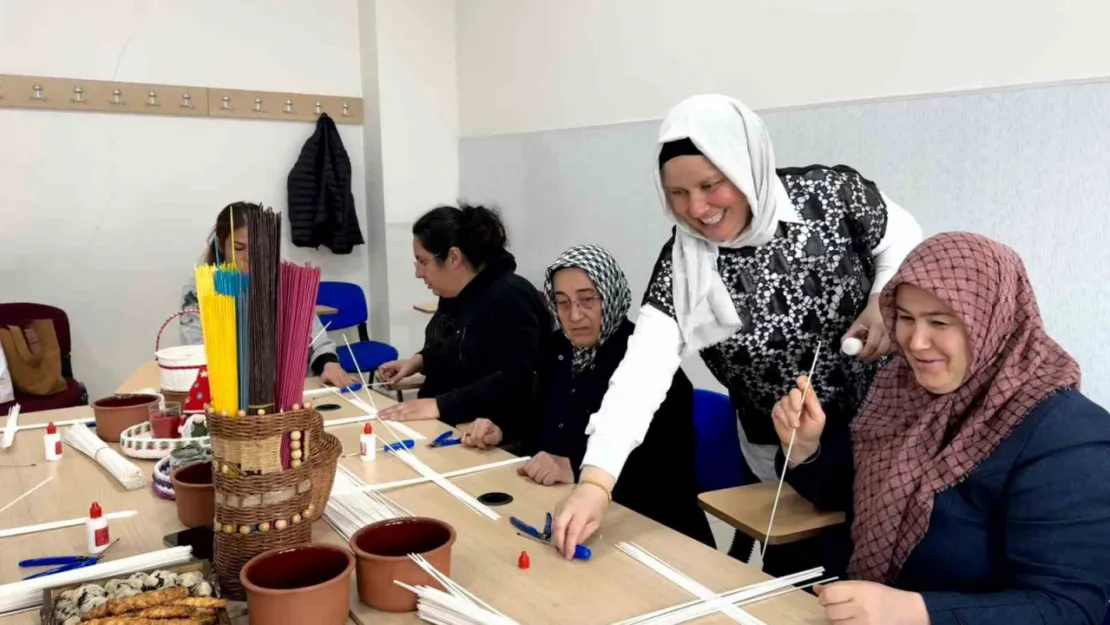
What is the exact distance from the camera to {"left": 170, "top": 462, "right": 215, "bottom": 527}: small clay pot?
4.42 ft

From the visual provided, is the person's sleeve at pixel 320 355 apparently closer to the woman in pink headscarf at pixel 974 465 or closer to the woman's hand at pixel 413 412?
the woman's hand at pixel 413 412

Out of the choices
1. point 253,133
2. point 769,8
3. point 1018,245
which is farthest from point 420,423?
point 253,133

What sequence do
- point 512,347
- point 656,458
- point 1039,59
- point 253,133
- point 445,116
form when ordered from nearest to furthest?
point 656,458
point 1039,59
point 512,347
point 253,133
point 445,116

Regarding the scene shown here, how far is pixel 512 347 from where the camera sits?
2.42 meters

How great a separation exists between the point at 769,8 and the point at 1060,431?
6.38ft

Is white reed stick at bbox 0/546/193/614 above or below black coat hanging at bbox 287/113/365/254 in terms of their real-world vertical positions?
below

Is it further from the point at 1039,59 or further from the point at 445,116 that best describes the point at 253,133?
the point at 1039,59

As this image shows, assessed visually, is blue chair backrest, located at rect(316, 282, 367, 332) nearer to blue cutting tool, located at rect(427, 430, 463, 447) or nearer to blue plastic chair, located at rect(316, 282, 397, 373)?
blue plastic chair, located at rect(316, 282, 397, 373)

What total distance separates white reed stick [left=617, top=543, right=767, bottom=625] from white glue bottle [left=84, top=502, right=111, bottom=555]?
32.2 inches

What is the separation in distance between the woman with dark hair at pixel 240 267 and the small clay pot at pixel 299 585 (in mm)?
356

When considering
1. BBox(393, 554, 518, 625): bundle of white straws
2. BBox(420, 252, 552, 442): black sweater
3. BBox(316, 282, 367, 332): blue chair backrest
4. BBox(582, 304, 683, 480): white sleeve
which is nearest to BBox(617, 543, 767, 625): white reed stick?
BBox(582, 304, 683, 480): white sleeve

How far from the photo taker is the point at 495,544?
129cm

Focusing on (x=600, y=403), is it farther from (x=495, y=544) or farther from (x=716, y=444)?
(x=495, y=544)

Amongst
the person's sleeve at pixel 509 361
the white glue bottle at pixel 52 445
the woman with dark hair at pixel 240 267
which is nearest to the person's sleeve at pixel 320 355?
the woman with dark hair at pixel 240 267
